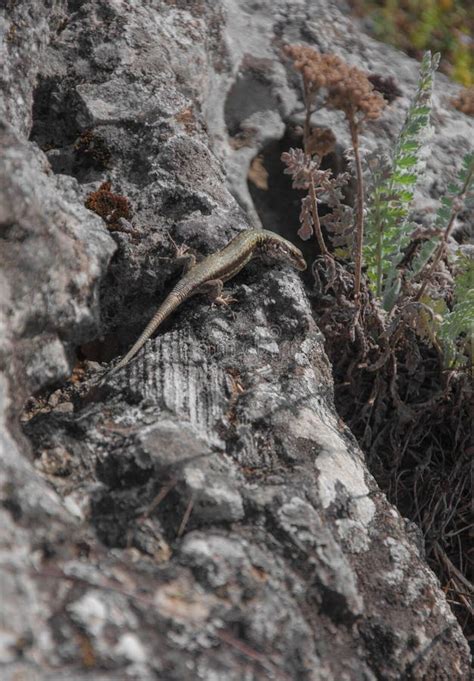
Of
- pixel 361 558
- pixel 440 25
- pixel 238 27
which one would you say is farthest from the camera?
pixel 440 25

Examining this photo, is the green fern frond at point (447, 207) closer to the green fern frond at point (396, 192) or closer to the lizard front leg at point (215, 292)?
the green fern frond at point (396, 192)

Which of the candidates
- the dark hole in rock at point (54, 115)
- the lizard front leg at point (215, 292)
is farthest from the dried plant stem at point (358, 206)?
the dark hole in rock at point (54, 115)

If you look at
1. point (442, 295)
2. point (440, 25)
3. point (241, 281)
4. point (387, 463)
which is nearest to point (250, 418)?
point (241, 281)

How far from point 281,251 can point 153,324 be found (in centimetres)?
94

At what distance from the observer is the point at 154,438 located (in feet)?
7.81

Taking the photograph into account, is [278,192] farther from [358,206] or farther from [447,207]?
[358,206]

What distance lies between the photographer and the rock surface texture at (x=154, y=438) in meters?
1.83

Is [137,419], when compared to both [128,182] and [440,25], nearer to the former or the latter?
[128,182]

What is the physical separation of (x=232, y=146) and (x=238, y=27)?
1110mm

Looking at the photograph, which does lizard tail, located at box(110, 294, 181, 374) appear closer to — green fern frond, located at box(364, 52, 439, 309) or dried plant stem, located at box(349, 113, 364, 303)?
dried plant stem, located at box(349, 113, 364, 303)

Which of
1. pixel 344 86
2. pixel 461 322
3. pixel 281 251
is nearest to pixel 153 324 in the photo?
pixel 281 251

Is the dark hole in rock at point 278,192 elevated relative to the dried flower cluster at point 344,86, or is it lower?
lower

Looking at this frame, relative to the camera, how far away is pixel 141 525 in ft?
6.98

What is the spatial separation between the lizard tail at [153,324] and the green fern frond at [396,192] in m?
1.16
